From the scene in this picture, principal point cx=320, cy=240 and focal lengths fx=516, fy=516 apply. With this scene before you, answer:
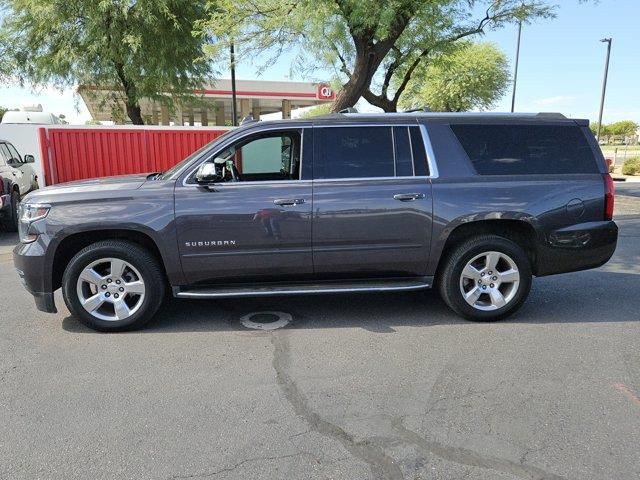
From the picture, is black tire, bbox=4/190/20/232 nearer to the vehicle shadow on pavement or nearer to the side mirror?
the vehicle shadow on pavement

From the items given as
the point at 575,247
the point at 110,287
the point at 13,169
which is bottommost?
the point at 110,287

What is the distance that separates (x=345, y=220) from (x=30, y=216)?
9.13 feet

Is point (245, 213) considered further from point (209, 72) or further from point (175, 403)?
point (209, 72)

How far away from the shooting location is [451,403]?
3.43 m

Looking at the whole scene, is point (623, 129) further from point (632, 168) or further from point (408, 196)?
point (408, 196)

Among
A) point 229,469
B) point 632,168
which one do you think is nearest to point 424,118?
point 229,469

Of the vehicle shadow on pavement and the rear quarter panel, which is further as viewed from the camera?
the vehicle shadow on pavement

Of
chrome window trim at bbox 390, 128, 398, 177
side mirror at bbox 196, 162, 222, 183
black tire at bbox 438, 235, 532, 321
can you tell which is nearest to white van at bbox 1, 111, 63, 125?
side mirror at bbox 196, 162, 222, 183

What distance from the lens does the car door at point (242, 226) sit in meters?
4.54

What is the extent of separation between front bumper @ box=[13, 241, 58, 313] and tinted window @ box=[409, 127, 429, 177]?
3.42 meters

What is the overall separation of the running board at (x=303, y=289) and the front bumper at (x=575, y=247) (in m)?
1.13

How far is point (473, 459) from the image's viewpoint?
2.82 metres

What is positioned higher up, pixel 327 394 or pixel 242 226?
pixel 242 226

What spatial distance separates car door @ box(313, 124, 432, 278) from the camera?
465 cm
